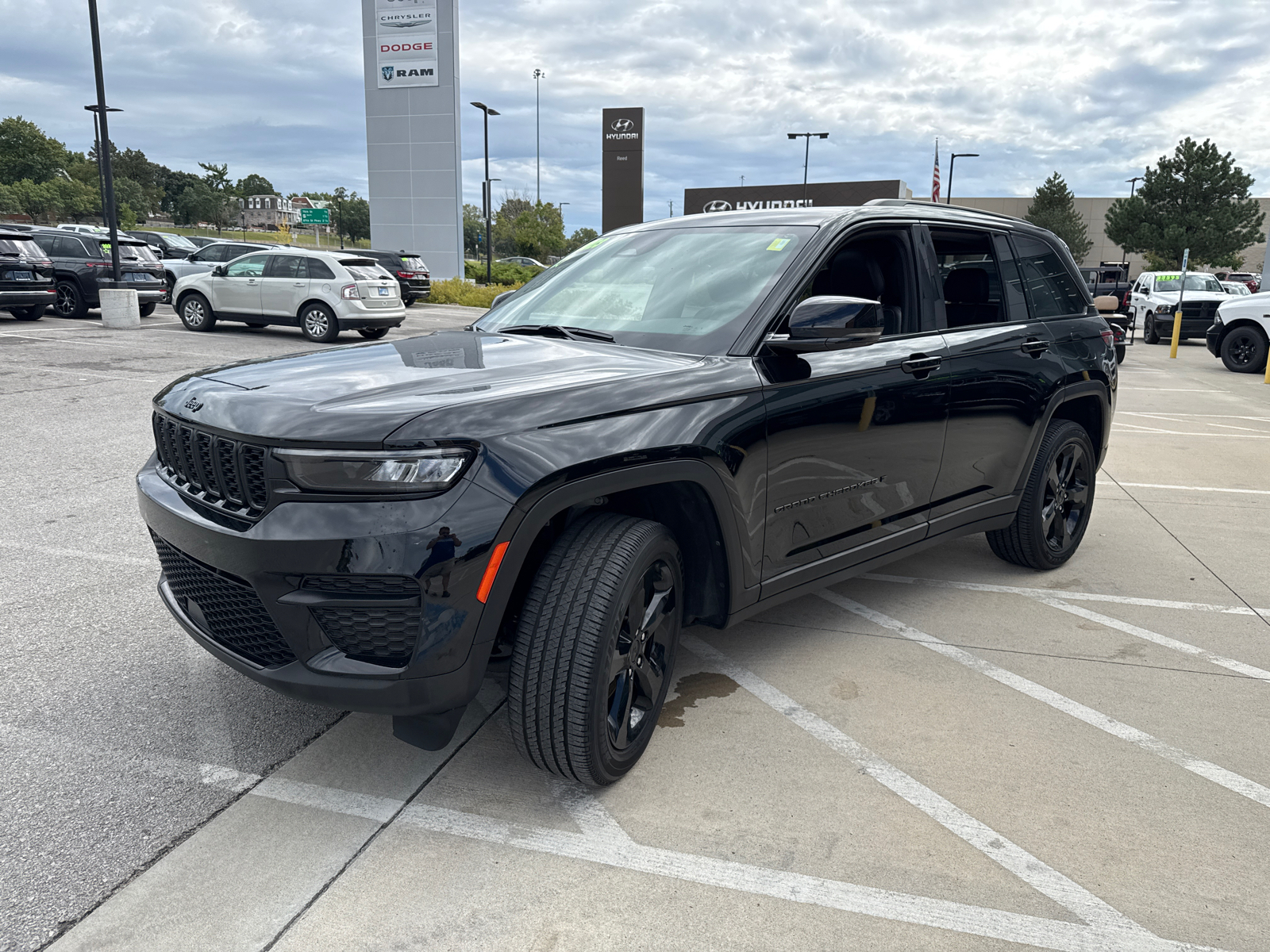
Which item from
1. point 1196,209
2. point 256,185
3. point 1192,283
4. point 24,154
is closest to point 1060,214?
point 1196,209

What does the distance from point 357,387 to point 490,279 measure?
41796 mm

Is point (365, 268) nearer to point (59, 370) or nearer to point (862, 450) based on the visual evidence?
point (59, 370)

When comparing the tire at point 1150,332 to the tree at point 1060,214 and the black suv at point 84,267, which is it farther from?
the tree at point 1060,214

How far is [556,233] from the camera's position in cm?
6191

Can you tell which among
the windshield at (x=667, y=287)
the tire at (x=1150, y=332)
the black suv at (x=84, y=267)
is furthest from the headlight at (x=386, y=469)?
the tire at (x=1150, y=332)

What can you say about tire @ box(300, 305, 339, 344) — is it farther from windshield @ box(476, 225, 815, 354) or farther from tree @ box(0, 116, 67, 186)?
tree @ box(0, 116, 67, 186)

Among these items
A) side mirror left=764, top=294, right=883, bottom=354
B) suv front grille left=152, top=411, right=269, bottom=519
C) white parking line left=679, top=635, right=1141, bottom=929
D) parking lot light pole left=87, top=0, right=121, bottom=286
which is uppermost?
parking lot light pole left=87, top=0, right=121, bottom=286

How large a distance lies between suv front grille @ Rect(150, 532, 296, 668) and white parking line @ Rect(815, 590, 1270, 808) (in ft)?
8.60

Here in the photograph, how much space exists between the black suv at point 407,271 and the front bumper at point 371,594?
24632 millimetres

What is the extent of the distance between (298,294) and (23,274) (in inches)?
180

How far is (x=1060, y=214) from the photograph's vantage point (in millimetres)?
59781

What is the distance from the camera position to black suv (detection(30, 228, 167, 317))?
18922 millimetres

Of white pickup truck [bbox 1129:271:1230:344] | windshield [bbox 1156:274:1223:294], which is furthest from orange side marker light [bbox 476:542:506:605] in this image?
windshield [bbox 1156:274:1223:294]

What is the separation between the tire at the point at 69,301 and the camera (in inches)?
750
